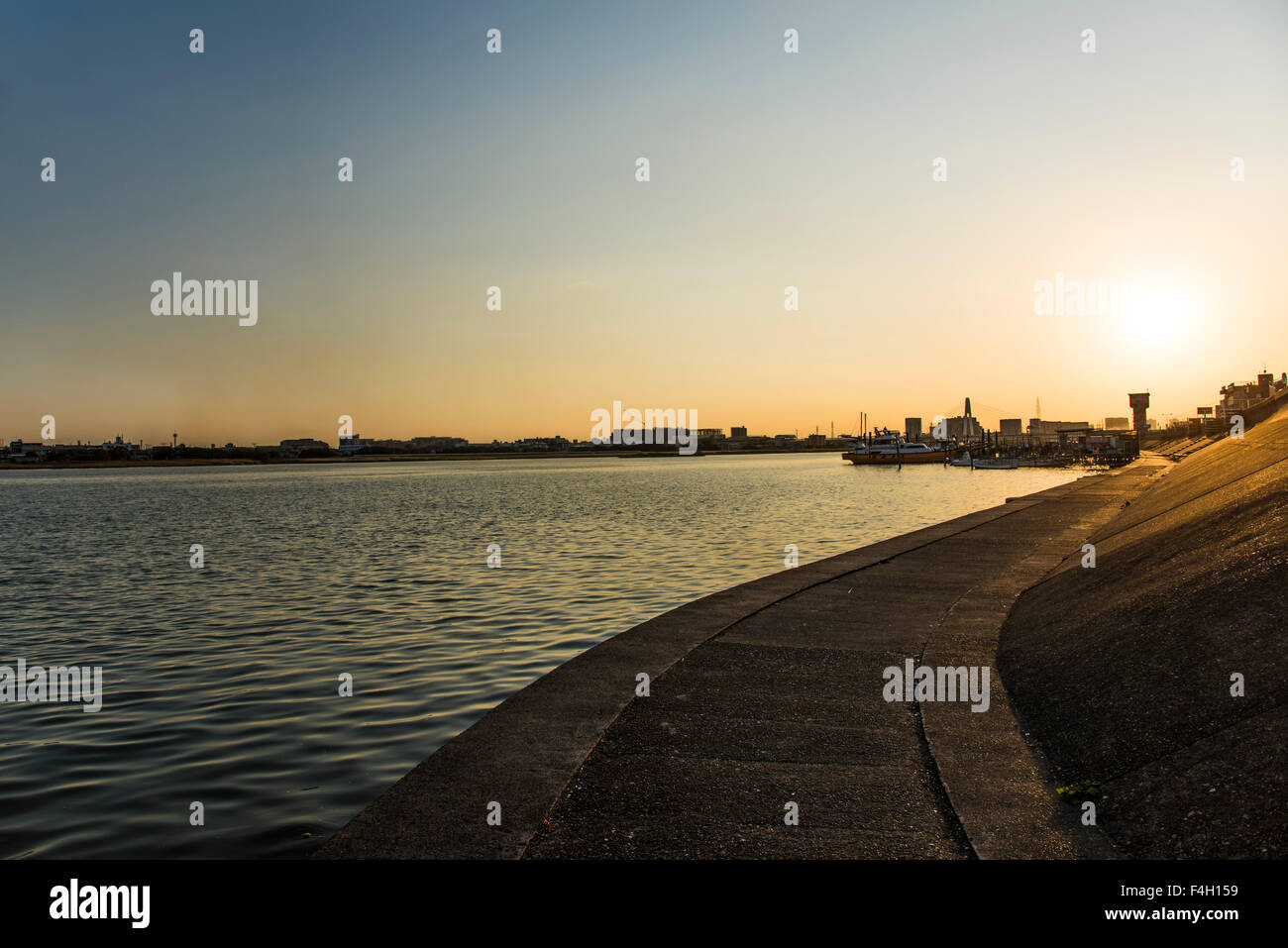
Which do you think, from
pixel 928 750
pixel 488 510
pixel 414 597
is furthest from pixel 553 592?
pixel 488 510

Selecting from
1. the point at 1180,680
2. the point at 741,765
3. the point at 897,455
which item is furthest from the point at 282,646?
the point at 897,455

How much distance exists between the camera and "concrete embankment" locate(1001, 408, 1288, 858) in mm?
4250

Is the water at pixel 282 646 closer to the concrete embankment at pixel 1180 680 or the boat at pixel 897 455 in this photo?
the concrete embankment at pixel 1180 680

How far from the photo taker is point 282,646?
486 inches

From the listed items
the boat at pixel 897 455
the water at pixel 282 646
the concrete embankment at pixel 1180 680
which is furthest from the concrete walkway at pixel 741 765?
the boat at pixel 897 455

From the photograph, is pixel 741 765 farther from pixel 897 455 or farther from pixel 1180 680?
pixel 897 455

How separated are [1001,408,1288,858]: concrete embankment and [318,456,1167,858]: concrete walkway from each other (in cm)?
35

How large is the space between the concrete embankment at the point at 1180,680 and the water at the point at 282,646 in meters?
5.35

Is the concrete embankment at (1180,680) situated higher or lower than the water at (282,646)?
higher

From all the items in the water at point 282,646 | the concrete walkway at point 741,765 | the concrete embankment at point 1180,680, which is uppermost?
the concrete embankment at point 1180,680

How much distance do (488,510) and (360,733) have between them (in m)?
36.8

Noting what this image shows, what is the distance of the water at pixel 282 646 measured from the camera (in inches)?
257

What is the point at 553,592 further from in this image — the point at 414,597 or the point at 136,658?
the point at 136,658

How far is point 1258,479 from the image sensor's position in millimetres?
9344
